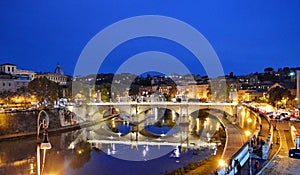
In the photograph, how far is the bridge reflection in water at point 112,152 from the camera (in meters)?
18.1

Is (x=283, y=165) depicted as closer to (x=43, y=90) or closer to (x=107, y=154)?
(x=107, y=154)

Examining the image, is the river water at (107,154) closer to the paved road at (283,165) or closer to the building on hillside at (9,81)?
the paved road at (283,165)

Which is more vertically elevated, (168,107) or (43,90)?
(43,90)

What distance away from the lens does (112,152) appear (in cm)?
2259

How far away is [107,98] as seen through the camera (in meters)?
50.2

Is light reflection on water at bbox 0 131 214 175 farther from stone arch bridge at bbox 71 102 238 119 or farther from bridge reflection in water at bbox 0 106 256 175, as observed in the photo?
stone arch bridge at bbox 71 102 238 119

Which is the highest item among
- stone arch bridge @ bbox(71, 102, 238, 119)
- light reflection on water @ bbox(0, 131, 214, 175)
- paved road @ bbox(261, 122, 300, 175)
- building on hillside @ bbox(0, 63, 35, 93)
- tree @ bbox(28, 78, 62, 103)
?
building on hillside @ bbox(0, 63, 35, 93)

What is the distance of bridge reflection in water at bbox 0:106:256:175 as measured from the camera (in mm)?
18125

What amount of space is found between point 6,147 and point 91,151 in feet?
22.5

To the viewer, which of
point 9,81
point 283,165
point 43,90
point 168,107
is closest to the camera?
point 283,165

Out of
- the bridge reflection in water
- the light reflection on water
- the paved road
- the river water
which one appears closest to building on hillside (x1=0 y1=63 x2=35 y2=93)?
the river water

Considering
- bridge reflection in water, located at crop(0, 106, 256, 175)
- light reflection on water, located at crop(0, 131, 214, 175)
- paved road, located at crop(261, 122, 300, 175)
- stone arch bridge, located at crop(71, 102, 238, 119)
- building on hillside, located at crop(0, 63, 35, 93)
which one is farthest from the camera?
building on hillside, located at crop(0, 63, 35, 93)

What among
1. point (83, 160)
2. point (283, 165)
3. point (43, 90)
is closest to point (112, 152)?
point (83, 160)

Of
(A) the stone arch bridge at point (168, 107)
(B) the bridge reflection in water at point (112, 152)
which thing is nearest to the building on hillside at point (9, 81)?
(A) the stone arch bridge at point (168, 107)
